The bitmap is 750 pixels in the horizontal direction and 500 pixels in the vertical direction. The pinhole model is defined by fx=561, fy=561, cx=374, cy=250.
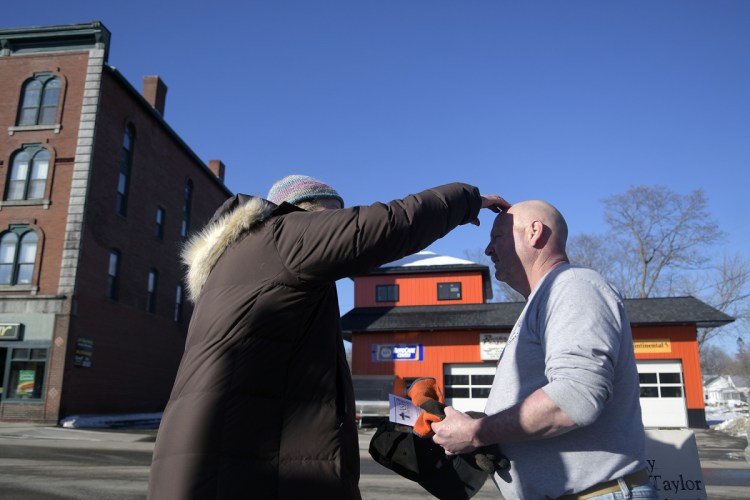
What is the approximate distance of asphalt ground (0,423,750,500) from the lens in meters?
7.74

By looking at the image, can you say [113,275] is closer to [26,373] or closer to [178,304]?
[26,373]

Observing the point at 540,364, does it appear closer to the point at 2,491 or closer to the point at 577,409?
the point at 577,409

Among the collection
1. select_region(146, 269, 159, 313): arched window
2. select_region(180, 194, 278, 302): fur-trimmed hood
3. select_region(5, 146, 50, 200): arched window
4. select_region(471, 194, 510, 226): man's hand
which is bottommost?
select_region(180, 194, 278, 302): fur-trimmed hood

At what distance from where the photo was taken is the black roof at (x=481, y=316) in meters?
25.4

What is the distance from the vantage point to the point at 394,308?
31281 millimetres

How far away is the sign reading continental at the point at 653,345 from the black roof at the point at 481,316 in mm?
949

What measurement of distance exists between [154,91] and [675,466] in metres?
33.5

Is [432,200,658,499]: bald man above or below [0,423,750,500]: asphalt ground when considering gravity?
above

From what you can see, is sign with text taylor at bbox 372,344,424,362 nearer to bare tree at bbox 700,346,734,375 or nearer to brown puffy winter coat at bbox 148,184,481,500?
brown puffy winter coat at bbox 148,184,481,500

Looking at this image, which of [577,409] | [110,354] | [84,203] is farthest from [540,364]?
[110,354]

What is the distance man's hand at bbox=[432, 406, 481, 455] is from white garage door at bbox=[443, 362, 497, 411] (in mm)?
26056

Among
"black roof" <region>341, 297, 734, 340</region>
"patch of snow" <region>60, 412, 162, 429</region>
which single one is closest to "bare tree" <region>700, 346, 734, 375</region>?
"black roof" <region>341, 297, 734, 340</region>

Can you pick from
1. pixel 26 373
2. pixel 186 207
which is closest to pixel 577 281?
pixel 26 373

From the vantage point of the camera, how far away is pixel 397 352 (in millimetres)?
28406
